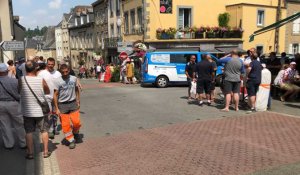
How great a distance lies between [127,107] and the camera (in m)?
11.0

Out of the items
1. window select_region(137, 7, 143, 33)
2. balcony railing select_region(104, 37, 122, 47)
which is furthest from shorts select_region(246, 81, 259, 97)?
balcony railing select_region(104, 37, 122, 47)

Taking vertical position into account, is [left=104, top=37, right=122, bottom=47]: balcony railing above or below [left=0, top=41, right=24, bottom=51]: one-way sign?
above

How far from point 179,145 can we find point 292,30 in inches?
1050

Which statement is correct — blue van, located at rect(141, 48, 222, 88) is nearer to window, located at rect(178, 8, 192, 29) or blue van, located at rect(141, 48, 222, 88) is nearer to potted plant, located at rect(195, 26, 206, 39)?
potted plant, located at rect(195, 26, 206, 39)

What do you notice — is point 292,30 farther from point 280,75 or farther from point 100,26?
point 100,26

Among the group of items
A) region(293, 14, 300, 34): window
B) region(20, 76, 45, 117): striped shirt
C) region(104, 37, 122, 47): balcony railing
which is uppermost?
region(293, 14, 300, 34): window

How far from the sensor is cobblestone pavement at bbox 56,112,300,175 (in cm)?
529

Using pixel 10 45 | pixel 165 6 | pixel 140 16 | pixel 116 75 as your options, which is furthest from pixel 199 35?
pixel 10 45

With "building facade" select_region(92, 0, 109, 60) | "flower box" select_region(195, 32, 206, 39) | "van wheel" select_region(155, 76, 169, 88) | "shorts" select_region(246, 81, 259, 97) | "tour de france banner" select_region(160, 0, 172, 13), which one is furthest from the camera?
"building facade" select_region(92, 0, 109, 60)

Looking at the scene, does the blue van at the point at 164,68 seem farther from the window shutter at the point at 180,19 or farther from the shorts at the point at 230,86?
the window shutter at the point at 180,19

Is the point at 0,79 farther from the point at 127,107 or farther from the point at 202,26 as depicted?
the point at 202,26

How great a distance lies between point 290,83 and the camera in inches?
452

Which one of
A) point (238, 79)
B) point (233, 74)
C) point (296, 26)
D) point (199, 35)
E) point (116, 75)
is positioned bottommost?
point (116, 75)

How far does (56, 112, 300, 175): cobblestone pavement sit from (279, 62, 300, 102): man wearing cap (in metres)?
3.39
